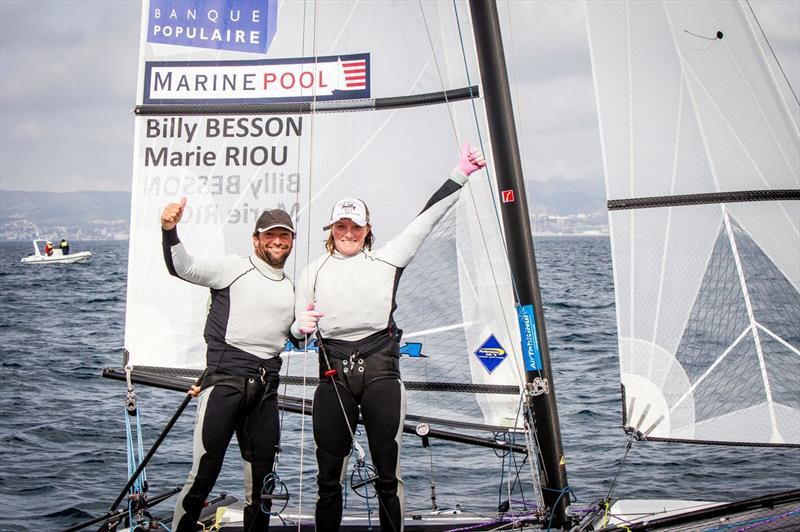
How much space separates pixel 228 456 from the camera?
8547mm

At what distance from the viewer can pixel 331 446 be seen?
3.98m

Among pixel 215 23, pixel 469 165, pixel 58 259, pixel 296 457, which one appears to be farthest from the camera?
pixel 58 259

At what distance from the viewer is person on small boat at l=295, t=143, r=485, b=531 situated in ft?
13.1

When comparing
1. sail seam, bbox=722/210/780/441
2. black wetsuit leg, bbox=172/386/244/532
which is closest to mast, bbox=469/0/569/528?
sail seam, bbox=722/210/780/441

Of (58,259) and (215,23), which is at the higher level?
(58,259)

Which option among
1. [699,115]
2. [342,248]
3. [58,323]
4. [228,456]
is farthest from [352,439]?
[58,323]

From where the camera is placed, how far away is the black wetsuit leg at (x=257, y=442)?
162 inches

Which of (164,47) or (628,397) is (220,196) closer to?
(164,47)

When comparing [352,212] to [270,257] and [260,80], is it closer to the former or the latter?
[270,257]

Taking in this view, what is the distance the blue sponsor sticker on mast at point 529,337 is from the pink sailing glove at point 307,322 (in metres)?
1.11

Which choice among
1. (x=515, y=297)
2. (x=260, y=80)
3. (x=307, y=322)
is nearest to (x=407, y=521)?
(x=515, y=297)

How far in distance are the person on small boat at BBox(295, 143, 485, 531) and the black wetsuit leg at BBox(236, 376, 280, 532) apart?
226 millimetres

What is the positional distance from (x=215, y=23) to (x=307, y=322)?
88.9 inches

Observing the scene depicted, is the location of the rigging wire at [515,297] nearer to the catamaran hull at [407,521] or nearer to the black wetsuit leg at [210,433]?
the catamaran hull at [407,521]
